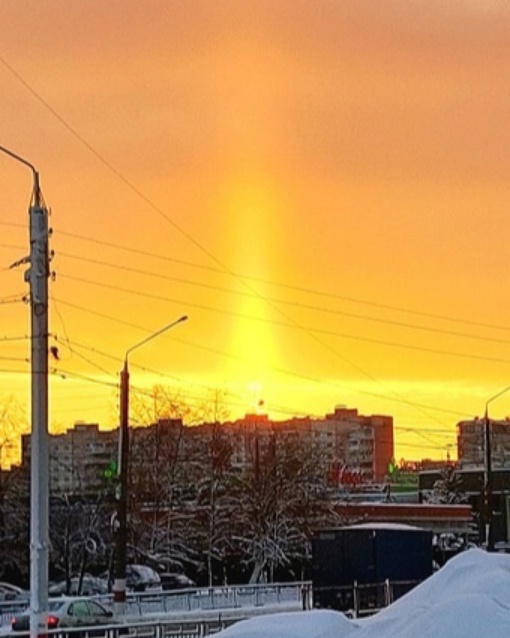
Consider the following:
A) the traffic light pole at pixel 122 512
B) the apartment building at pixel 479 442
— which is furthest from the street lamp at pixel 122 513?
the apartment building at pixel 479 442

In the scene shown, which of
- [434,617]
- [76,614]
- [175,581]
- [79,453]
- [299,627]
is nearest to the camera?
[434,617]

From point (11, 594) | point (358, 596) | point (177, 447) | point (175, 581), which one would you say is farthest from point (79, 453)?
point (358, 596)

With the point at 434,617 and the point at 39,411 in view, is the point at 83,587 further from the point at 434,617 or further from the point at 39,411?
the point at 434,617

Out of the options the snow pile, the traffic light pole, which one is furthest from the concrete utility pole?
the traffic light pole

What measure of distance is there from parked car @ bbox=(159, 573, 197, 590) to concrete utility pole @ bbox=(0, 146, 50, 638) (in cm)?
4383

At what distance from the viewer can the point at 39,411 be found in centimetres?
2006

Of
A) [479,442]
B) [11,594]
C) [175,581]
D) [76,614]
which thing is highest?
[479,442]

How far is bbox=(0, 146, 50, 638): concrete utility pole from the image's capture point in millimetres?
19266

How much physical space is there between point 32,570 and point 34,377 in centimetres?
293

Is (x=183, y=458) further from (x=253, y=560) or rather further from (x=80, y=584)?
(x=80, y=584)

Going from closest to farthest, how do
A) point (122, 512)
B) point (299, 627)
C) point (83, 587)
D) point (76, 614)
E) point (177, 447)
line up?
1. point (299, 627)
2. point (76, 614)
3. point (122, 512)
4. point (83, 587)
5. point (177, 447)

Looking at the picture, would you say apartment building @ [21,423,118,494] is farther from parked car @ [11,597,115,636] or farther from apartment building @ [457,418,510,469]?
parked car @ [11,597,115,636]

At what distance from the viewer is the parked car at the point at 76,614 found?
32.5 meters

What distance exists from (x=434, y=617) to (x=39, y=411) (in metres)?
10.5
